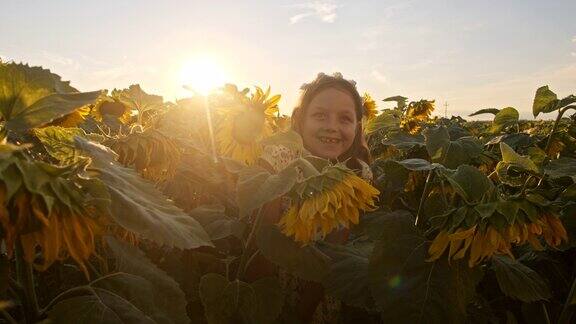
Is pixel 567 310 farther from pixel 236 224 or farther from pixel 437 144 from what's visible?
pixel 236 224

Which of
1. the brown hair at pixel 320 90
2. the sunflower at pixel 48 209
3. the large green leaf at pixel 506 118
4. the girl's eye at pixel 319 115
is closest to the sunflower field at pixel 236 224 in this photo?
the sunflower at pixel 48 209

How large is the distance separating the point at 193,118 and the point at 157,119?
0.18 metres

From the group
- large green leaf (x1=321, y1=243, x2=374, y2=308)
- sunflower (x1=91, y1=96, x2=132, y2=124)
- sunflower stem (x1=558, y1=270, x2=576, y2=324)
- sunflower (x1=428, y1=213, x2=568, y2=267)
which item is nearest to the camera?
sunflower (x1=428, y1=213, x2=568, y2=267)

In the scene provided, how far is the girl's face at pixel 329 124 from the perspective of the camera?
322 centimetres

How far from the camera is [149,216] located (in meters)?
0.90

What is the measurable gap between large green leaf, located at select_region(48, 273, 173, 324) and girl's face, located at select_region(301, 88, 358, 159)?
2.18 m

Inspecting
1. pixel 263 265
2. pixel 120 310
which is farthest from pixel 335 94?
pixel 120 310

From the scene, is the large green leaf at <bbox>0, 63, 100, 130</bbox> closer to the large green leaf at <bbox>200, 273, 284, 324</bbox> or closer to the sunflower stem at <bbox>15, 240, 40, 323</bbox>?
the sunflower stem at <bbox>15, 240, 40, 323</bbox>

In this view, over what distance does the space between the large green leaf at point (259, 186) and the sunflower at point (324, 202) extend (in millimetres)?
132

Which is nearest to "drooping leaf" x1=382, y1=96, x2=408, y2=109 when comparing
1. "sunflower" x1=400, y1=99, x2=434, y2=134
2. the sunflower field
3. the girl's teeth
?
"sunflower" x1=400, y1=99, x2=434, y2=134

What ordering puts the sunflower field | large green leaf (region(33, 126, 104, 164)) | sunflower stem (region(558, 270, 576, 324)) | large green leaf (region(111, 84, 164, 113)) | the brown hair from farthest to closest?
the brown hair → large green leaf (region(111, 84, 164, 113)) → sunflower stem (region(558, 270, 576, 324)) → large green leaf (region(33, 126, 104, 164)) → the sunflower field

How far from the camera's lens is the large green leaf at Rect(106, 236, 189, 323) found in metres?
1.16

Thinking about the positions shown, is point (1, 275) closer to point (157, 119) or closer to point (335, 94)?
point (157, 119)

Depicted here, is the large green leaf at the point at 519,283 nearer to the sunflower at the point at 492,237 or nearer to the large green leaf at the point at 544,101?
the sunflower at the point at 492,237
